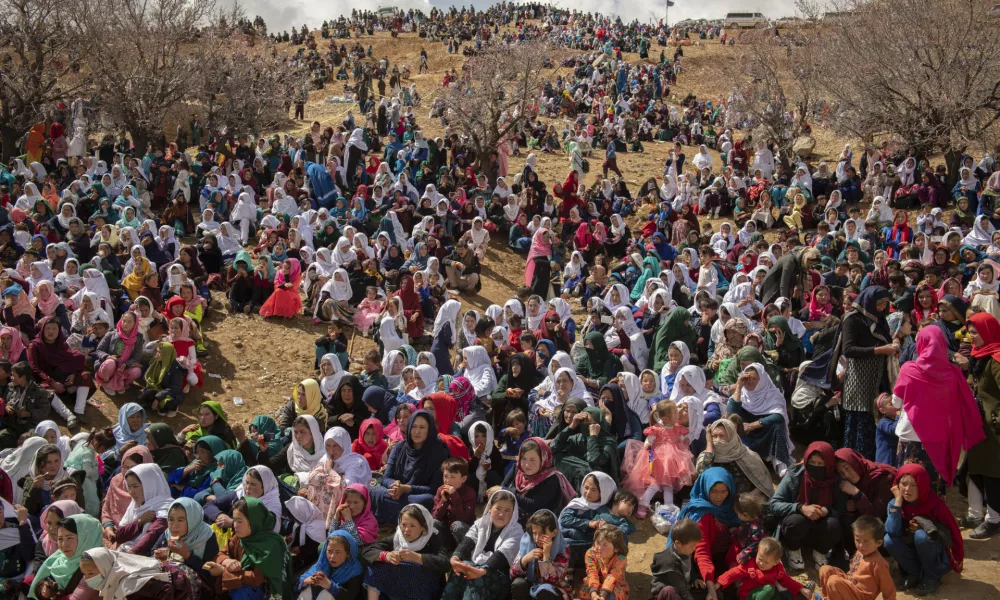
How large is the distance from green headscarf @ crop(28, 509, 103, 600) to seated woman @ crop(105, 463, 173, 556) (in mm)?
309

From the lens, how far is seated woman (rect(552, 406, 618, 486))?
6.43 metres

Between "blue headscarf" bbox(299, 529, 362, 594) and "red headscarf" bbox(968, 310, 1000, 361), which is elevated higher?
"red headscarf" bbox(968, 310, 1000, 361)

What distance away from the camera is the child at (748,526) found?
201 inches

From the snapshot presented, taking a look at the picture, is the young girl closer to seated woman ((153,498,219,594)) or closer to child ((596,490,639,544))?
child ((596,490,639,544))

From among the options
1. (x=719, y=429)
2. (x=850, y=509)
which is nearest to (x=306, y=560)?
(x=719, y=429)

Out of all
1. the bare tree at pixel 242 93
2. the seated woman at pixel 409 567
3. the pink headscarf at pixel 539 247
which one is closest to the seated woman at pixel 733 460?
the seated woman at pixel 409 567

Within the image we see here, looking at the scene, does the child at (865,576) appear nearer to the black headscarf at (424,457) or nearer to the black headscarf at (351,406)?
the black headscarf at (424,457)

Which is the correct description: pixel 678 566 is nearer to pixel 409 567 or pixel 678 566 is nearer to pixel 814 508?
pixel 814 508

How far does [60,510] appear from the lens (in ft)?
18.2

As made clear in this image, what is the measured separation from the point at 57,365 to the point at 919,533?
7.34 meters

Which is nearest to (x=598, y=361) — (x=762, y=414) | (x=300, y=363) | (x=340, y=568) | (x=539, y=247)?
(x=762, y=414)

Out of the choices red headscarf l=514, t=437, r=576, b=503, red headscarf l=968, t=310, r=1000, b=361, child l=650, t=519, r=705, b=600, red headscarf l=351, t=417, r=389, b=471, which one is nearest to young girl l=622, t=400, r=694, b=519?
red headscarf l=514, t=437, r=576, b=503

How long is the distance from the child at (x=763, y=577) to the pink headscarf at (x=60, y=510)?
4.14m

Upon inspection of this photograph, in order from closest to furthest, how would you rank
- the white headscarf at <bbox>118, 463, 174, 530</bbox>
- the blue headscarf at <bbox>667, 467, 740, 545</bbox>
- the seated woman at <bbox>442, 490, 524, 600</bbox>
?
the seated woman at <bbox>442, 490, 524, 600</bbox>
the blue headscarf at <bbox>667, 467, 740, 545</bbox>
the white headscarf at <bbox>118, 463, 174, 530</bbox>
